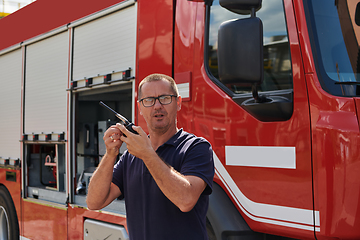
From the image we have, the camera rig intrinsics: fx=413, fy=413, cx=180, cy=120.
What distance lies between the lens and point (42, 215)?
4.54 m

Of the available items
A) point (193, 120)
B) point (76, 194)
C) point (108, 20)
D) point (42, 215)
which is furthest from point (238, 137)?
point (42, 215)

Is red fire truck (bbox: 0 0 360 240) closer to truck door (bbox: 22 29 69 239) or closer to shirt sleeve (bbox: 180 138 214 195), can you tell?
truck door (bbox: 22 29 69 239)

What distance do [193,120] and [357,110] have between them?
110 centimetres

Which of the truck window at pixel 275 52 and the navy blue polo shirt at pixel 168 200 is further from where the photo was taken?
the truck window at pixel 275 52

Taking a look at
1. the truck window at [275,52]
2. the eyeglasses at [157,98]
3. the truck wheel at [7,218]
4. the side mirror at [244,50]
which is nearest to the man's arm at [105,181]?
the eyeglasses at [157,98]

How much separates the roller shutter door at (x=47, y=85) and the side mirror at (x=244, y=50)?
2.46 m

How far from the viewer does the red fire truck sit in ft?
7.17

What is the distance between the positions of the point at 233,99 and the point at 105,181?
1112mm

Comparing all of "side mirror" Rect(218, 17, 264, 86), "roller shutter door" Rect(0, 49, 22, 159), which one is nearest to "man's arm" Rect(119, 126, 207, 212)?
"side mirror" Rect(218, 17, 264, 86)

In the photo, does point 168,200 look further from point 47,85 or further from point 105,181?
point 47,85

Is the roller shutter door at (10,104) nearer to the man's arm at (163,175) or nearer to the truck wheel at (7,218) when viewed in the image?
the truck wheel at (7,218)

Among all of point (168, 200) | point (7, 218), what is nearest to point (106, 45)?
point (168, 200)

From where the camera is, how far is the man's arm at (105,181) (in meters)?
1.73

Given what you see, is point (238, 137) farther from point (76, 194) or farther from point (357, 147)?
point (76, 194)
